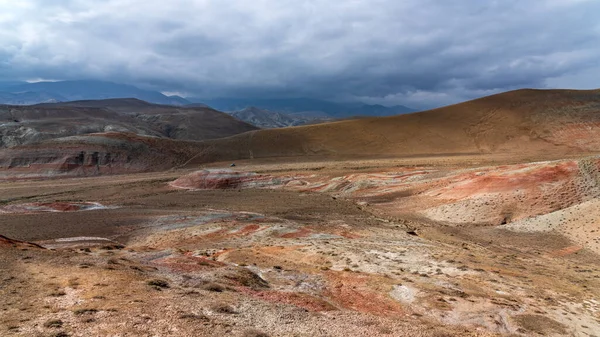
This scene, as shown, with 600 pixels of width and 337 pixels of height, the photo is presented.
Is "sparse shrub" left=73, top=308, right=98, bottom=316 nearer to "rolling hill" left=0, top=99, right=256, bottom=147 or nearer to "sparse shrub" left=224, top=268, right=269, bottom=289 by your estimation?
"sparse shrub" left=224, top=268, right=269, bottom=289

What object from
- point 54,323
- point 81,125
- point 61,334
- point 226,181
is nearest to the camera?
point 61,334

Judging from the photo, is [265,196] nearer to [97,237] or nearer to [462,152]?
[97,237]

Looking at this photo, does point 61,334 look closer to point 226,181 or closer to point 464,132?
point 226,181

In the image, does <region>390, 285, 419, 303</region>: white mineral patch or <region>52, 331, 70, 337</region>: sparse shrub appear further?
<region>390, 285, 419, 303</region>: white mineral patch

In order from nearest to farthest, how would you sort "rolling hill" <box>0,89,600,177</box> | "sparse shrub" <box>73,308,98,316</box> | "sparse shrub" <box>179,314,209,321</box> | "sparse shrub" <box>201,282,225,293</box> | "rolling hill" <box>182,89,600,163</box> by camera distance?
"sparse shrub" <box>73,308,98,316</box> < "sparse shrub" <box>179,314,209,321</box> < "sparse shrub" <box>201,282,225,293</box> < "rolling hill" <box>0,89,600,177</box> < "rolling hill" <box>182,89,600,163</box>

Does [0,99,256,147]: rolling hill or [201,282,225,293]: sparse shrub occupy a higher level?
[0,99,256,147]: rolling hill

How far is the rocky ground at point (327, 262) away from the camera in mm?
10383

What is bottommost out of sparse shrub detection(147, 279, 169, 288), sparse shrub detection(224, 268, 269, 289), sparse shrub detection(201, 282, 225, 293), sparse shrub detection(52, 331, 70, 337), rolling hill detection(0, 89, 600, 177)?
sparse shrub detection(224, 268, 269, 289)

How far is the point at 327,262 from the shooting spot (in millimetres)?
19031

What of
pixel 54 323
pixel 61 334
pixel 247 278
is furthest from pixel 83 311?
pixel 247 278

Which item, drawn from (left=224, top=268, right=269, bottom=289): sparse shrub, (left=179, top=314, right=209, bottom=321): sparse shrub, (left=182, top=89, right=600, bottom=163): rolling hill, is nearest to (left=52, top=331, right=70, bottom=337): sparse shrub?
(left=179, top=314, right=209, bottom=321): sparse shrub

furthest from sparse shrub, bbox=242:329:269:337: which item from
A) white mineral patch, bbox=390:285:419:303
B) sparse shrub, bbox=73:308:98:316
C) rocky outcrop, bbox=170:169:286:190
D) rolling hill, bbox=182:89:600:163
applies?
rolling hill, bbox=182:89:600:163

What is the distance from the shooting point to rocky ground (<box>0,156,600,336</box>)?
10.4 meters

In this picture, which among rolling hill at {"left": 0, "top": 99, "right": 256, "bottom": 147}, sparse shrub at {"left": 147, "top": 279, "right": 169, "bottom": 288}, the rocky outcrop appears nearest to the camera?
sparse shrub at {"left": 147, "top": 279, "right": 169, "bottom": 288}
